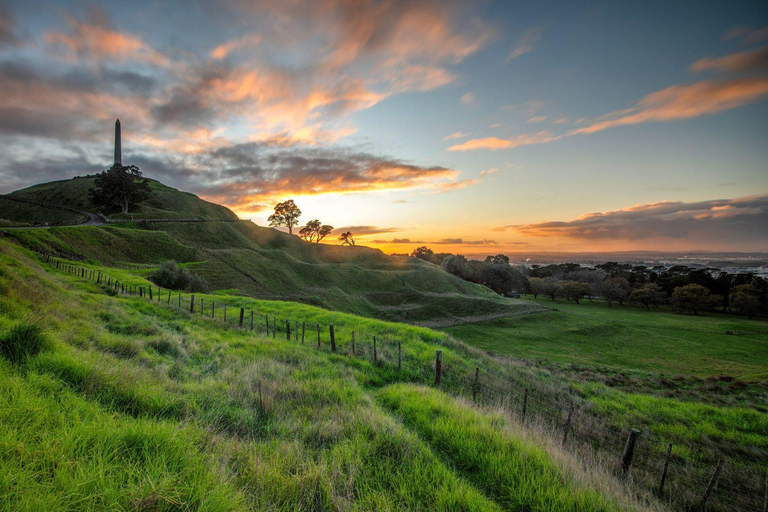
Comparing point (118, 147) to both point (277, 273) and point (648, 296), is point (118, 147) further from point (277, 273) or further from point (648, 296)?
point (648, 296)

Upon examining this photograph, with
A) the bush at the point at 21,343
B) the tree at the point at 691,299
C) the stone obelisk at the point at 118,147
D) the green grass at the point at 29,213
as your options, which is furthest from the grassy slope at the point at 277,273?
the stone obelisk at the point at 118,147

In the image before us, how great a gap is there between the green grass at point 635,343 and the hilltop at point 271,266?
26.5 ft

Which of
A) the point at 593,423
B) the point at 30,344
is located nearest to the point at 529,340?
the point at 593,423

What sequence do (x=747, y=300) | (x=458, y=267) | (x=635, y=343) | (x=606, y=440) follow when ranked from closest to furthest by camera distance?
(x=606, y=440)
(x=635, y=343)
(x=747, y=300)
(x=458, y=267)

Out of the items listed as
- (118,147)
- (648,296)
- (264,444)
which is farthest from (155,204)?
(648,296)

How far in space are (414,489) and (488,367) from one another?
14303 mm

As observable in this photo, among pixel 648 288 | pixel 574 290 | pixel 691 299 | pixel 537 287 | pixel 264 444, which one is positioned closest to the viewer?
pixel 264 444

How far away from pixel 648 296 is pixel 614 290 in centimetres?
791

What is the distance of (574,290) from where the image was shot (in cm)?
9469

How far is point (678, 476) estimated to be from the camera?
7422 mm

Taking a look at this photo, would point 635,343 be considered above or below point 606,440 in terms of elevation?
below

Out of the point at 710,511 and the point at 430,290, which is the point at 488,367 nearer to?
the point at 710,511

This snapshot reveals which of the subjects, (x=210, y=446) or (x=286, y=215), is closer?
(x=210, y=446)

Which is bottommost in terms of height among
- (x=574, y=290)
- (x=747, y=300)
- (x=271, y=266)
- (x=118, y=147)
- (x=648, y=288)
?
(x=574, y=290)
